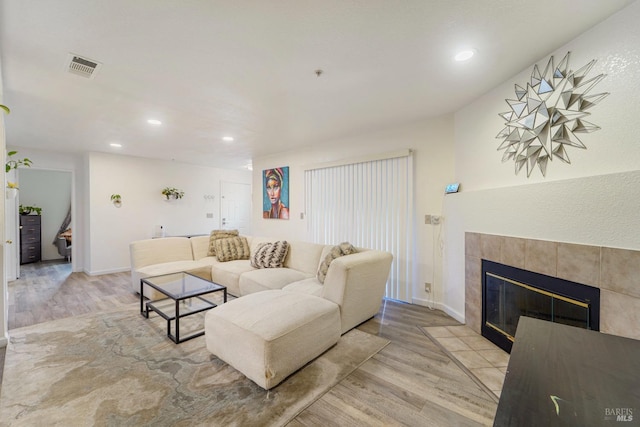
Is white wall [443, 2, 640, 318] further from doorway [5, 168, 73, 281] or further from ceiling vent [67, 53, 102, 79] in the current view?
doorway [5, 168, 73, 281]

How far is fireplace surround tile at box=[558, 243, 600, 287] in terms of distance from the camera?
1604 millimetres

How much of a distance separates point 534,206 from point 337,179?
260 cm

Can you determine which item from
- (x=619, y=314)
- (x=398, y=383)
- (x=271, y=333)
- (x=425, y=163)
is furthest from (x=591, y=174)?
(x=271, y=333)

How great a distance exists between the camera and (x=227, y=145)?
4.53 meters

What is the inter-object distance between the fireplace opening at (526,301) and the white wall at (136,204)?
5974 mm

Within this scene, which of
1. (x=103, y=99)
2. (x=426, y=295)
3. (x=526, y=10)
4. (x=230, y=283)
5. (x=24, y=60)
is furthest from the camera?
(x=230, y=283)

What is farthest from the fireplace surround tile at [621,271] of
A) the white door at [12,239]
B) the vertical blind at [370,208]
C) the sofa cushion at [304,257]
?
the white door at [12,239]

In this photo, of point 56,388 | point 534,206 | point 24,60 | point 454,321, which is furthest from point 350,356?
point 24,60

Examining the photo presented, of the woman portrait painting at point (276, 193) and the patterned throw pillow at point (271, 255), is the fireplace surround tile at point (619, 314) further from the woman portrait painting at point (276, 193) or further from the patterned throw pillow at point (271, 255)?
the woman portrait painting at point (276, 193)

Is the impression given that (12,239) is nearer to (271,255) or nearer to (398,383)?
(271,255)

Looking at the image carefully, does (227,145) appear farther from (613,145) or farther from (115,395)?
(613,145)

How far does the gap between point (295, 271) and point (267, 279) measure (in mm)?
500

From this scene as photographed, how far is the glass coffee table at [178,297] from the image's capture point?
2.45m

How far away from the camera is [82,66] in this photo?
205 cm
